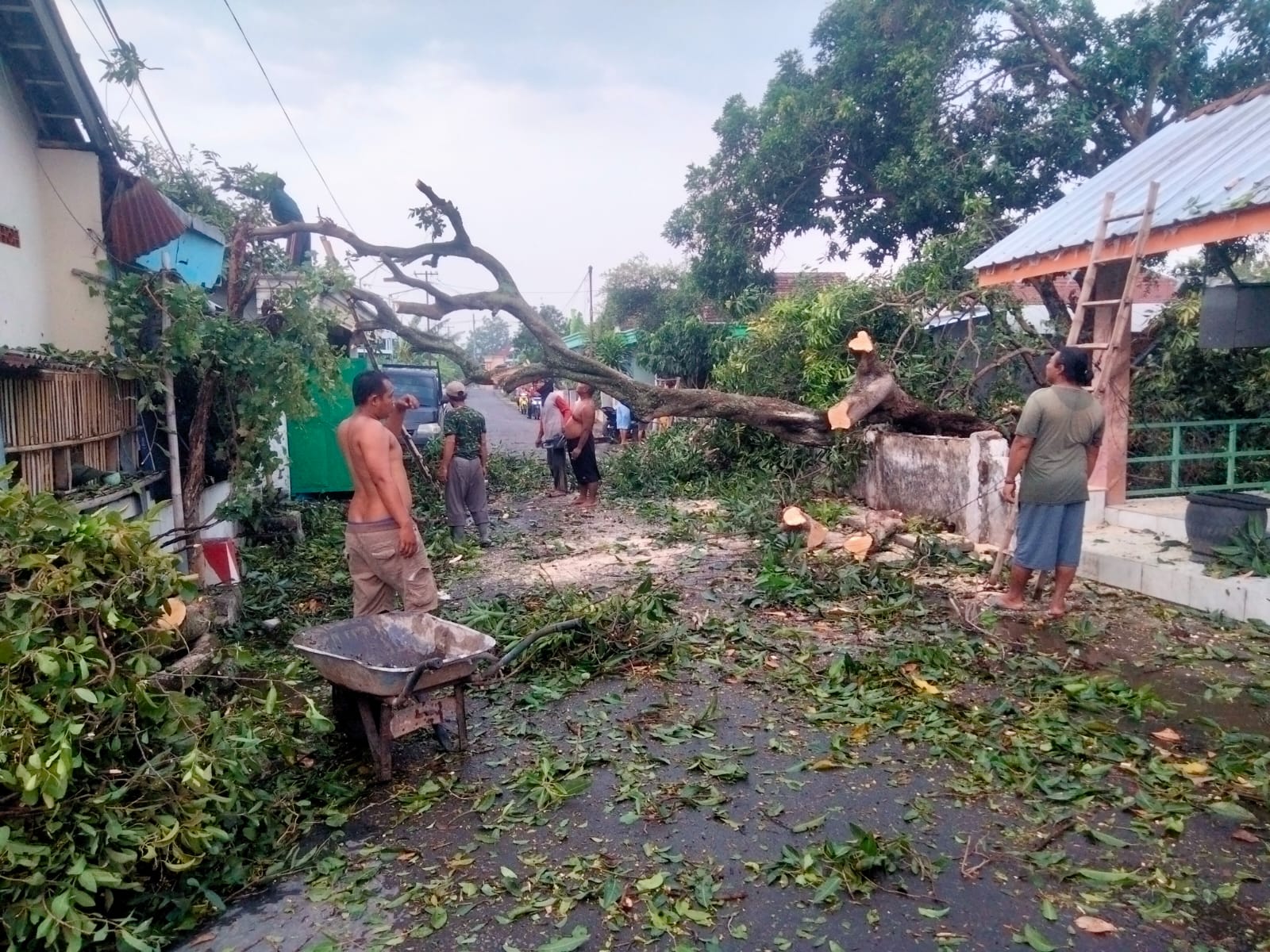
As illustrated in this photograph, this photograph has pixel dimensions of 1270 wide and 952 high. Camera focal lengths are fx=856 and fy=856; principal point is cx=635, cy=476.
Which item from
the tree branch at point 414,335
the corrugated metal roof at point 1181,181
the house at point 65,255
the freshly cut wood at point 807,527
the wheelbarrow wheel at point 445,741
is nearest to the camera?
the wheelbarrow wheel at point 445,741

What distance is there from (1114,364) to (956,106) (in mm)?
10695

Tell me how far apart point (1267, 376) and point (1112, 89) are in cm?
772

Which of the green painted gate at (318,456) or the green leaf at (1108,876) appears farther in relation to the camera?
the green painted gate at (318,456)

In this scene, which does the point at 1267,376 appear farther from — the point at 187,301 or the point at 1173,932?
the point at 187,301

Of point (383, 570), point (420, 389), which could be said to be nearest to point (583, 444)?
point (420, 389)

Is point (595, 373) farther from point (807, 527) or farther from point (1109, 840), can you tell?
point (1109, 840)

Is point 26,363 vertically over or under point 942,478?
over

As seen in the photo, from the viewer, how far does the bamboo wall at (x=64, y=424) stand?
5.47 metres

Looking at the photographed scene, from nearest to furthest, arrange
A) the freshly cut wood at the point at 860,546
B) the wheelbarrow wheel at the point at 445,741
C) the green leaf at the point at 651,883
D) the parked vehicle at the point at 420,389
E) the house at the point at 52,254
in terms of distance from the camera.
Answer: the green leaf at the point at 651,883 → the wheelbarrow wheel at the point at 445,741 → the house at the point at 52,254 → the freshly cut wood at the point at 860,546 → the parked vehicle at the point at 420,389

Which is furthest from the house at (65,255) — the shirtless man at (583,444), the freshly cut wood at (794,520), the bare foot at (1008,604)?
the bare foot at (1008,604)

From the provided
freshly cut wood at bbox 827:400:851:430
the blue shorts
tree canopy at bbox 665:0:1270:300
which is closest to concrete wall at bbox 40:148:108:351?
the blue shorts

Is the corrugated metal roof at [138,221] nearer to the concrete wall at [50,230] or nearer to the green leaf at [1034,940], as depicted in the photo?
the concrete wall at [50,230]

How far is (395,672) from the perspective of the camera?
397 centimetres

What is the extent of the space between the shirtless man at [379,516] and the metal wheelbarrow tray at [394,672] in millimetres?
447
